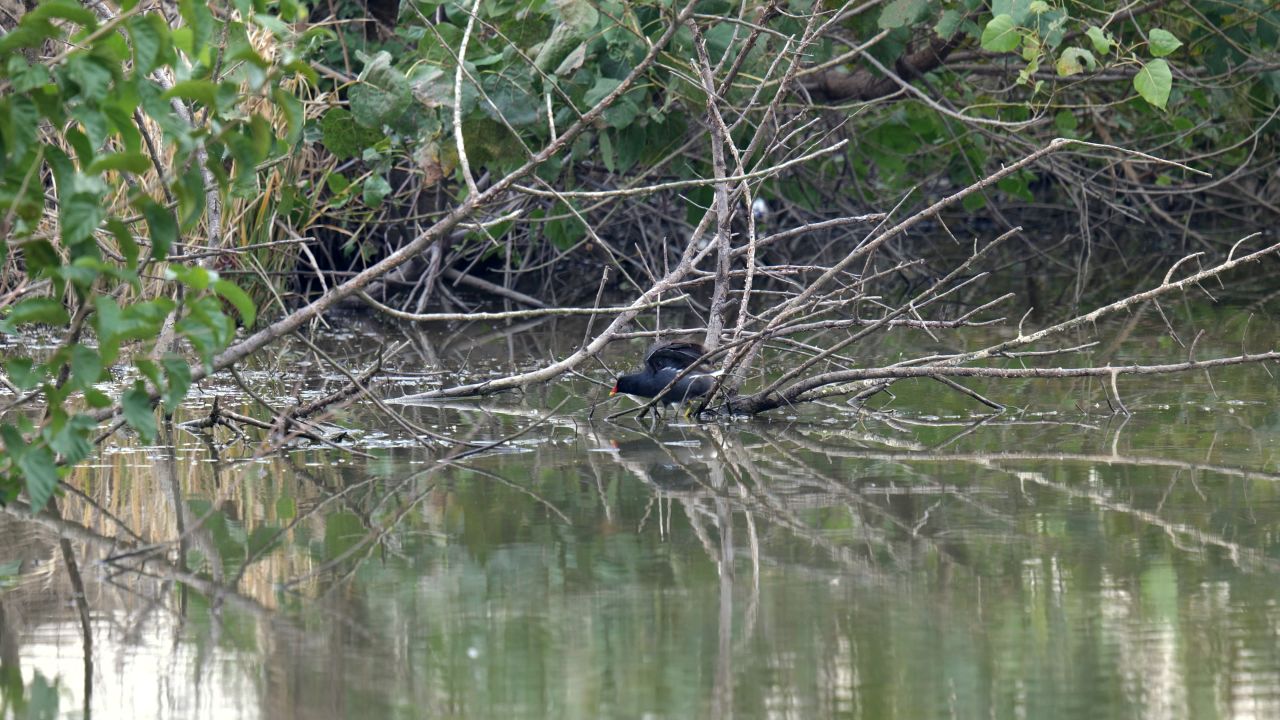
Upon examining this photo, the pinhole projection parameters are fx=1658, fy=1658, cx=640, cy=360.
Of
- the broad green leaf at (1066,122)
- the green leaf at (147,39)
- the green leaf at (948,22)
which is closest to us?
the green leaf at (147,39)

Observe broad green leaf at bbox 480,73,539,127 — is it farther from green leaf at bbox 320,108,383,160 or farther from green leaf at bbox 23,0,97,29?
green leaf at bbox 23,0,97,29

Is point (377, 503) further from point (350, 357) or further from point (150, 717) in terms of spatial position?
point (350, 357)

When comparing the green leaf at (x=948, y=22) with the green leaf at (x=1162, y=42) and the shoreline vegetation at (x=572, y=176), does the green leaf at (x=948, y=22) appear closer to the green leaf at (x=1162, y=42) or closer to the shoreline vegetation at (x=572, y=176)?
the shoreline vegetation at (x=572, y=176)

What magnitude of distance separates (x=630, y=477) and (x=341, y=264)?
19.3 feet

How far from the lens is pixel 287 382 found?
276 inches

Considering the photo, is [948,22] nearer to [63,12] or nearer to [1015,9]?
[1015,9]

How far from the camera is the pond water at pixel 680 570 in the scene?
2926mm

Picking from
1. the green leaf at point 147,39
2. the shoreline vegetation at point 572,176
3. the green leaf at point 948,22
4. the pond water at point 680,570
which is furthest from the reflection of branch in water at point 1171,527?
the green leaf at point 948,22

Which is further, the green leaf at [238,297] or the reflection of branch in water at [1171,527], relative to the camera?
the reflection of branch in water at [1171,527]

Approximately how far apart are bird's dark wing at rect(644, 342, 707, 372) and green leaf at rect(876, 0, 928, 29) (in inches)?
67.7

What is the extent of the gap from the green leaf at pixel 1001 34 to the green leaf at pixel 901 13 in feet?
1.70

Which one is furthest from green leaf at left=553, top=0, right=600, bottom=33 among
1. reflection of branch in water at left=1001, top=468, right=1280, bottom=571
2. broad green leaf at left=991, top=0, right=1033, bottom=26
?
reflection of branch in water at left=1001, top=468, right=1280, bottom=571

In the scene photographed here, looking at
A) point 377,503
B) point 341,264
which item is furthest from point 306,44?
point 341,264

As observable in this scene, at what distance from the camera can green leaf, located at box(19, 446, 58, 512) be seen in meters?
3.43
